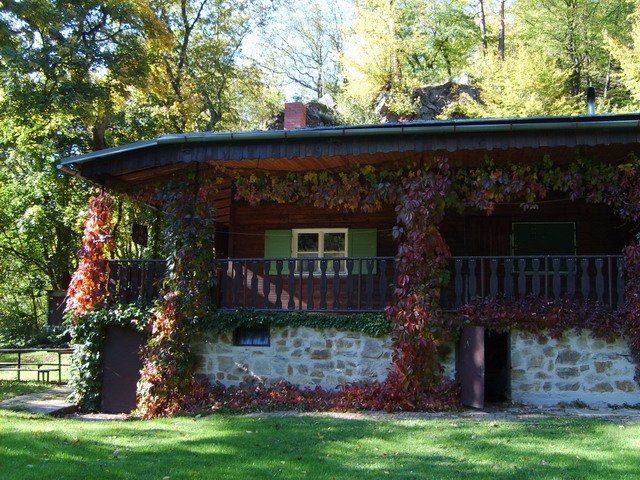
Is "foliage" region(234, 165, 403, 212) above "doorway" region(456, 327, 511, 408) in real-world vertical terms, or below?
above

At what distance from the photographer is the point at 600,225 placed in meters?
12.7

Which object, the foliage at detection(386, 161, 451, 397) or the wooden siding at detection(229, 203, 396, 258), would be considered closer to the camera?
the foliage at detection(386, 161, 451, 397)

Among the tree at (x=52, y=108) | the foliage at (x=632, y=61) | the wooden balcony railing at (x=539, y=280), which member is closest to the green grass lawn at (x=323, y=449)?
the wooden balcony railing at (x=539, y=280)

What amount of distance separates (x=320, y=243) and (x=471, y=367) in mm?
4769

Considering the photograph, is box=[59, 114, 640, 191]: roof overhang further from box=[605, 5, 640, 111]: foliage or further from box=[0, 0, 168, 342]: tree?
box=[605, 5, 640, 111]: foliage

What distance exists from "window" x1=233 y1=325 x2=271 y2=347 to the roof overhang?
2.87m

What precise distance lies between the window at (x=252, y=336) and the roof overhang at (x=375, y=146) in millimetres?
2868

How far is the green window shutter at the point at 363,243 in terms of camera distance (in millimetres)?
13102

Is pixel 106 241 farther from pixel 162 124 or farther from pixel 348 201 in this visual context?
pixel 162 124

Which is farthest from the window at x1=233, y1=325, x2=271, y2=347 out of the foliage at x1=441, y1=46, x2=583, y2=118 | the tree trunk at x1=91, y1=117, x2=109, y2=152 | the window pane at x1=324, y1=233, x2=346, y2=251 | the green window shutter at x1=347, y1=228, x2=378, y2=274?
the foliage at x1=441, y1=46, x2=583, y2=118

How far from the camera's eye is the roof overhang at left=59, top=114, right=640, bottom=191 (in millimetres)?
9320

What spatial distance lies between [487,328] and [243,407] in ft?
13.3

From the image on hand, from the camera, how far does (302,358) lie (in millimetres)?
10648

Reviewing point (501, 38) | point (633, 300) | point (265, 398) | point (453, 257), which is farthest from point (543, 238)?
point (501, 38)
